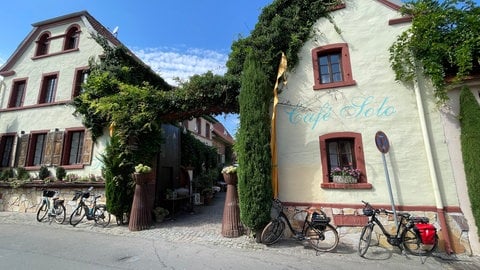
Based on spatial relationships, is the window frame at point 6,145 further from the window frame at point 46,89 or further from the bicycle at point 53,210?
the bicycle at point 53,210

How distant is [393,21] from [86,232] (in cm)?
1098

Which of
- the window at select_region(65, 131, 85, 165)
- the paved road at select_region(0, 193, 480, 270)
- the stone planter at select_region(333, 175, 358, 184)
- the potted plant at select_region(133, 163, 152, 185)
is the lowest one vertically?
the paved road at select_region(0, 193, 480, 270)

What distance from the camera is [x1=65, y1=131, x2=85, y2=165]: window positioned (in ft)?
34.7

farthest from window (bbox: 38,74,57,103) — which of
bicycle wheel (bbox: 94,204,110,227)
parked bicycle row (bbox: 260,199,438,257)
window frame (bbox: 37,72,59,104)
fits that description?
parked bicycle row (bbox: 260,199,438,257)

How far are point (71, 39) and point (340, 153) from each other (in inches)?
546

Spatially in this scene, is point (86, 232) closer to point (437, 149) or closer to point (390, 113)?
point (390, 113)

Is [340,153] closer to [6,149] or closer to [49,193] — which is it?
[49,193]

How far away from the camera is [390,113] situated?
21.9ft

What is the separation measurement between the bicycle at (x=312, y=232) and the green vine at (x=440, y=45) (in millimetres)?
4325

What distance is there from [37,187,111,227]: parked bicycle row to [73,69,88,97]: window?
15.5ft

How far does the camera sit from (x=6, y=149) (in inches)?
474

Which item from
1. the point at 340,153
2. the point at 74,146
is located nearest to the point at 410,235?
the point at 340,153

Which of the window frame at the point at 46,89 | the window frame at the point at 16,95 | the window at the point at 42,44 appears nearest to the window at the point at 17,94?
the window frame at the point at 16,95

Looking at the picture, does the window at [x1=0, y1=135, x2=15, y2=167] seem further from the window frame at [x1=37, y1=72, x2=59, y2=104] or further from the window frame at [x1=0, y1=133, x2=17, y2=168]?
the window frame at [x1=37, y1=72, x2=59, y2=104]
